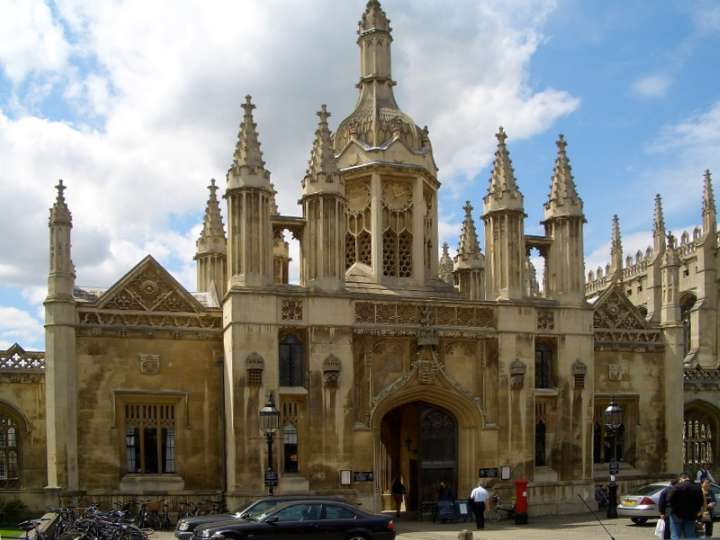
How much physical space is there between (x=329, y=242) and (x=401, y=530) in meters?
9.36

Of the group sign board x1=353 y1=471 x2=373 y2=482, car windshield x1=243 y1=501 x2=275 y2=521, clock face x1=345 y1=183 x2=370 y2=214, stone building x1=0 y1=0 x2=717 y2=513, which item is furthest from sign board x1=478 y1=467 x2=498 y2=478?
car windshield x1=243 y1=501 x2=275 y2=521

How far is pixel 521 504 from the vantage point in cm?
3159

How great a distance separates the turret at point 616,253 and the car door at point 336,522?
160ft

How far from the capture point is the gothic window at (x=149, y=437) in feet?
103

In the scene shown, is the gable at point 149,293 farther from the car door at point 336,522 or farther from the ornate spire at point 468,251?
the ornate spire at point 468,251

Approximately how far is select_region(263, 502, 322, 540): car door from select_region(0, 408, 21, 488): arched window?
15769mm

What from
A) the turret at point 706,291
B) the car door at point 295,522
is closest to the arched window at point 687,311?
the turret at point 706,291

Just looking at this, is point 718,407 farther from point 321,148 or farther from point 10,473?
point 10,473

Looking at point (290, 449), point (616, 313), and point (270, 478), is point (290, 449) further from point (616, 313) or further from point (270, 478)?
point (616, 313)

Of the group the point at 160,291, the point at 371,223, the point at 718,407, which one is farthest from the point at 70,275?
the point at 718,407

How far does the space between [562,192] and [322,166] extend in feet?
30.8

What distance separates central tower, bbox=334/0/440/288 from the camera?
36.0 m

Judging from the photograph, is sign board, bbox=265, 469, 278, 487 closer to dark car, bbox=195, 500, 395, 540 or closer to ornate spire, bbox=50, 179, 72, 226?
dark car, bbox=195, 500, 395, 540

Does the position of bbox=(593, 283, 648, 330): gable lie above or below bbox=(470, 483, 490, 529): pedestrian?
above
